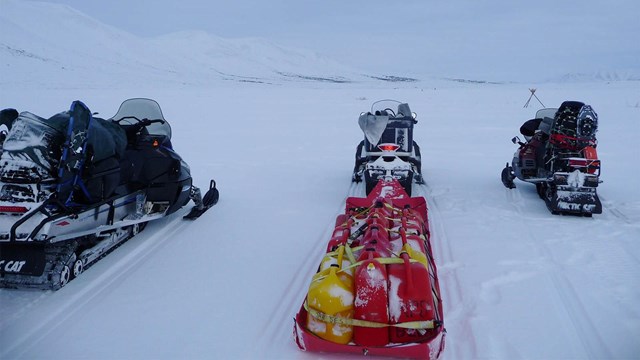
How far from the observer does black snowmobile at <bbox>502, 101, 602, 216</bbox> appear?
594 cm

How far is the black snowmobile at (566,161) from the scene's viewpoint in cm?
594

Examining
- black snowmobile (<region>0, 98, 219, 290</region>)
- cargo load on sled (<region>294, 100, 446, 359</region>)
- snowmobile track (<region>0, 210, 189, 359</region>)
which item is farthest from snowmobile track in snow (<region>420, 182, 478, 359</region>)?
black snowmobile (<region>0, 98, 219, 290</region>)

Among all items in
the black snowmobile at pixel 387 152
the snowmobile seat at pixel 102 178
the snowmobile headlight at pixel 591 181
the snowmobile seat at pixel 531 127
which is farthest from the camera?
the snowmobile seat at pixel 531 127

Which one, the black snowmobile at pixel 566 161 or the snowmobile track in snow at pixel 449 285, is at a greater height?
the black snowmobile at pixel 566 161

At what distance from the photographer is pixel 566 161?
6.43 meters

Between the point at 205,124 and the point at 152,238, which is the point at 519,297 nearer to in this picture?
the point at 152,238

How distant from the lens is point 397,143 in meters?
7.45

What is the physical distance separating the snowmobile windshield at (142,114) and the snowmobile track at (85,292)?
133cm

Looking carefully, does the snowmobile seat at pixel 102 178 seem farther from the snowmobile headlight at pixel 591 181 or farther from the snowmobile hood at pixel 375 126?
the snowmobile headlight at pixel 591 181

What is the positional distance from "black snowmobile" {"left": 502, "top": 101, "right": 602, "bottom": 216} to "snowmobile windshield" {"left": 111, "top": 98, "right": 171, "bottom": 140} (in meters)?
5.14

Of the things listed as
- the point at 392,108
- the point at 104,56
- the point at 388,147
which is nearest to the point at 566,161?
the point at 388,147

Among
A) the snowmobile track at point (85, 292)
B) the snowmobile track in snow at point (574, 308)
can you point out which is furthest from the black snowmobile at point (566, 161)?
the snowmobile track at point (85, 292)

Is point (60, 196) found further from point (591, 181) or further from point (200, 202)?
point (591, 181)

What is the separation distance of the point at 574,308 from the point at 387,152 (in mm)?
3511
